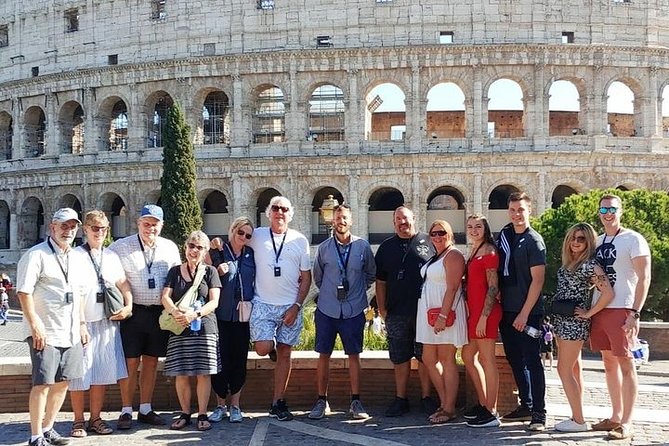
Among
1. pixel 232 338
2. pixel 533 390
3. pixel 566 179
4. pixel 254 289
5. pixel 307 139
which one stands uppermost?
pixel 307 139

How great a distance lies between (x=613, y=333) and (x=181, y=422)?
4485 millimetres

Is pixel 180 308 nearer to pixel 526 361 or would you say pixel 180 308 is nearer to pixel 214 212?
pixel 526 361

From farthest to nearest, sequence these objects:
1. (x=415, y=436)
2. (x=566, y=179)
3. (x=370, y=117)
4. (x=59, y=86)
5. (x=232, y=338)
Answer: (x=370, y=117) → (x=59, y=86) → (x=566, y=179) → (x=232, y=338) → (x=415, y=436)

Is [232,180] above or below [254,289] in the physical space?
above

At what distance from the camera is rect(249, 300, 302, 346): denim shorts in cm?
774

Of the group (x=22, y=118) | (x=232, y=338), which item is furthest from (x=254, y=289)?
(x=22, y=118)

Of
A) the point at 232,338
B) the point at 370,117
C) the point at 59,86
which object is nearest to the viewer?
the point at 232,338

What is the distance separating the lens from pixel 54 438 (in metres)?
6.86

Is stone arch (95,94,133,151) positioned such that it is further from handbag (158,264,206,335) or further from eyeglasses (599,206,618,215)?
eyeglasses (599,206,618,215)

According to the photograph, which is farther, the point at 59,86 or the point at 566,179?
the point at 59,86

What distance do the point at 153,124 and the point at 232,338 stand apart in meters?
24.9

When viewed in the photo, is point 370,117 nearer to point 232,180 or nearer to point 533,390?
point 232,180

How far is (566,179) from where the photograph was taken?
88.6ft

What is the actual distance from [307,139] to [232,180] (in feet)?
11.1
